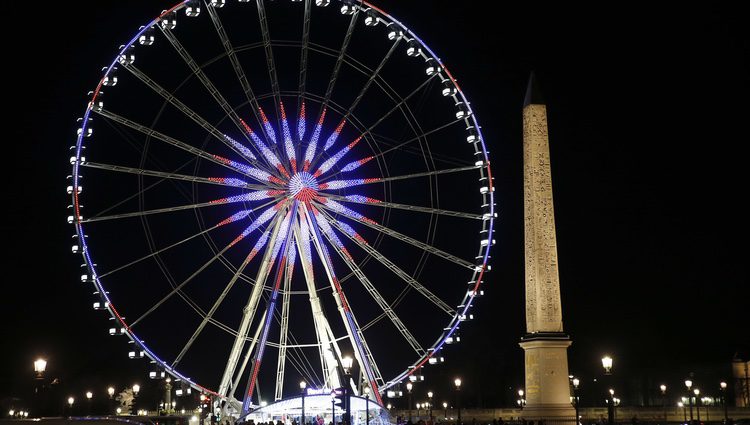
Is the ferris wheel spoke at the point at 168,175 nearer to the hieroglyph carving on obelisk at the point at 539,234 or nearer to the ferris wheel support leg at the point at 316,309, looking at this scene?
the ferris wheel support leg at the point at 316,309

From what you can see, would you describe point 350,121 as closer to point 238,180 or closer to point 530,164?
point 238,180

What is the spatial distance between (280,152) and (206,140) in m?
2.26

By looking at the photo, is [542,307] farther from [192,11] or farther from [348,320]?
[192,11]

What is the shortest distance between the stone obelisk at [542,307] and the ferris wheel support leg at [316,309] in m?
6.99

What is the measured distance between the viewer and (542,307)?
2734cm

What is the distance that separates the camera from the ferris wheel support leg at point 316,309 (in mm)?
28766

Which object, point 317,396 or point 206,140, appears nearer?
point 206,140

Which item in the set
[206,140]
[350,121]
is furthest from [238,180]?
[350,121]

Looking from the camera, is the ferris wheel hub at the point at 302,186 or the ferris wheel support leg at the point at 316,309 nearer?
the ferris wheel hub at the point at 302,186

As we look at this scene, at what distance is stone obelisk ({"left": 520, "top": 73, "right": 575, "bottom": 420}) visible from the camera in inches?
1077

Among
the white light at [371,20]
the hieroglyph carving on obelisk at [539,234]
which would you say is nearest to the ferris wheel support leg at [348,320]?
the hieroglyph carving on obelisk at [539,234]

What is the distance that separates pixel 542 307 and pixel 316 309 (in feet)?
25.9

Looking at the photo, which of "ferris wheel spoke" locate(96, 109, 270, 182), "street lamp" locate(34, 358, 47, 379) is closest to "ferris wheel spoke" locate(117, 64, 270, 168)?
"ferris wheel spoke" locate(96, 109, 270, 182)

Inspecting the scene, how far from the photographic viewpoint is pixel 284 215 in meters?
28.2
